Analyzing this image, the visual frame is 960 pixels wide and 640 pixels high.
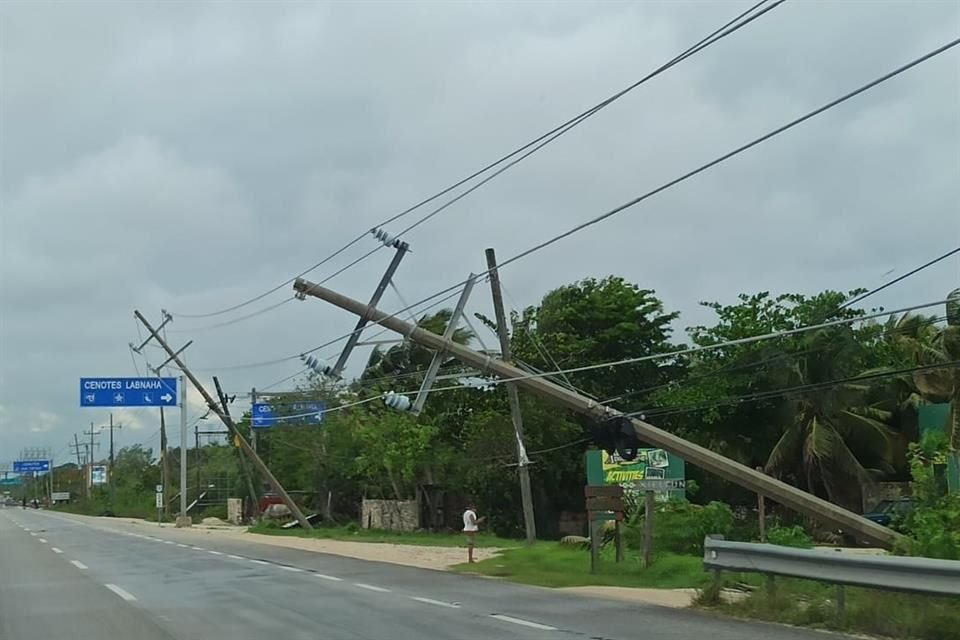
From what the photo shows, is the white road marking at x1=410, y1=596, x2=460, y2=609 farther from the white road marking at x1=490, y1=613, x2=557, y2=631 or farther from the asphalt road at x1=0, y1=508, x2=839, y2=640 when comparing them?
the white road marking at x1=490, y1=613, x2=557, y2=631

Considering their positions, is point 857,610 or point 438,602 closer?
point 857,610

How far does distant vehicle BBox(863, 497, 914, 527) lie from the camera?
26889 millimetres

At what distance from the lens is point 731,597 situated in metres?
15.5

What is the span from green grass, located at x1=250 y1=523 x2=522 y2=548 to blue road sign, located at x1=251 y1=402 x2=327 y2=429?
199 inches

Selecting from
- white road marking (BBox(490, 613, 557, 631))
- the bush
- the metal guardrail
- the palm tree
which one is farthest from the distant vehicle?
white road marking (BBox(490, 613, 557, 631))

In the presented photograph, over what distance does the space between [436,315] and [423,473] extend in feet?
30.4

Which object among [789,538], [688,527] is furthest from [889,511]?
[789,538]

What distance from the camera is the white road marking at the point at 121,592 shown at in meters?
17.6

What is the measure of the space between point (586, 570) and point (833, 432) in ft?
57.2

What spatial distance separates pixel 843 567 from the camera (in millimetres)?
12859

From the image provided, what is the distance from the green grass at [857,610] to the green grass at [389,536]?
18.2 meters

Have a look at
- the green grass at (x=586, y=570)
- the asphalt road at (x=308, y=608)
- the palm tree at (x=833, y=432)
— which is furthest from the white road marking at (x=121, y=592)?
the palm tree at (x=833, y=432)

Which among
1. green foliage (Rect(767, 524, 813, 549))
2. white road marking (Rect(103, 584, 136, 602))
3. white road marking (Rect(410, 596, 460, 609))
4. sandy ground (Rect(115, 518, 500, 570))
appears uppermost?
green foliage (Rect(767, 524, 813, 549))

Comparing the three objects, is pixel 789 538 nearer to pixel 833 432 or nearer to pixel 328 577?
pixel 328 577
